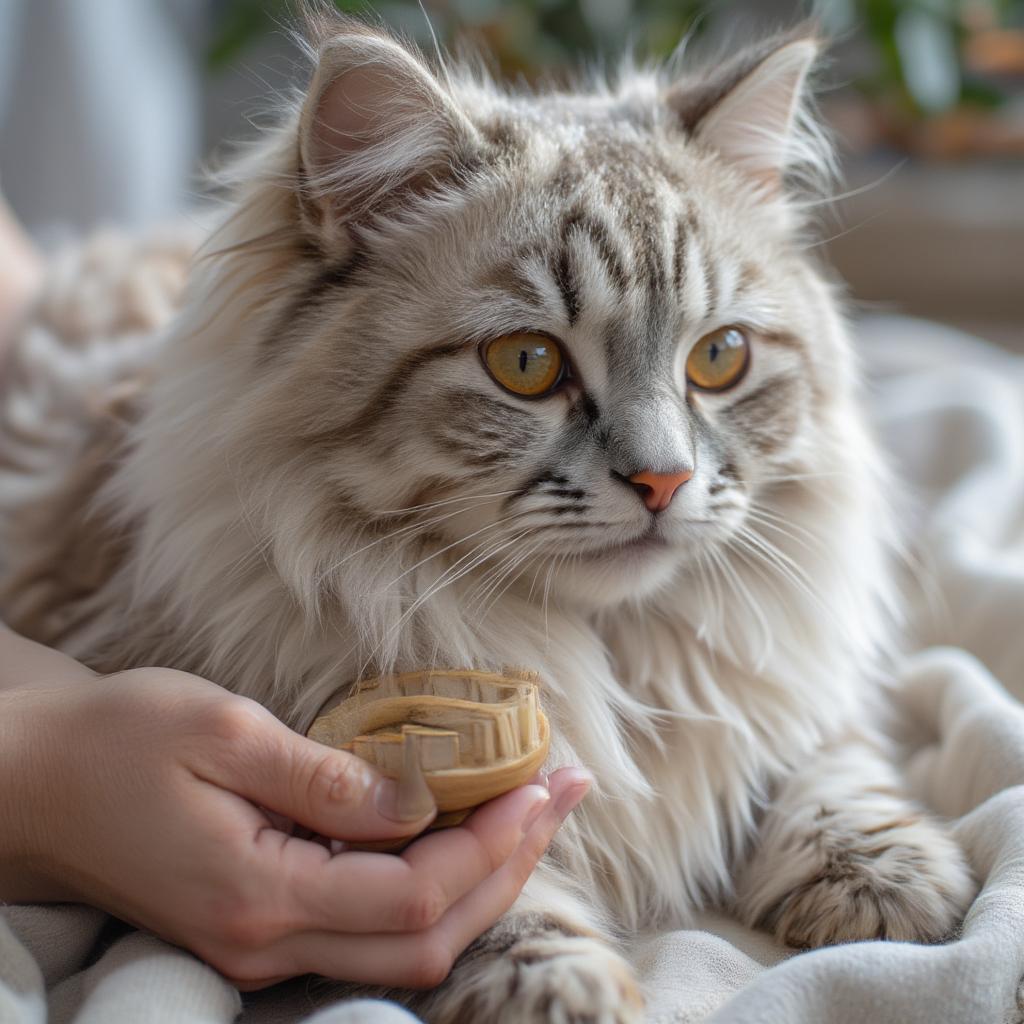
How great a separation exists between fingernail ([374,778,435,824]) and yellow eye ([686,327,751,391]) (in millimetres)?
577

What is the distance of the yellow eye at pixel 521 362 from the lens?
→ 3.62 feet

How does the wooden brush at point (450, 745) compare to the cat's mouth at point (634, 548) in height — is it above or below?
below

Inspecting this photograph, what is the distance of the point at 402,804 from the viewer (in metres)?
0.86

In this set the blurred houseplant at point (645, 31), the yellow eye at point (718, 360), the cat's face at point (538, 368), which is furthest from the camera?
the blurred houseplant at point (645, 31)

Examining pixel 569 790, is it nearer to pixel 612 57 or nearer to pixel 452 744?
pixel 452 744

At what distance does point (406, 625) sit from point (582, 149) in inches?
22.9

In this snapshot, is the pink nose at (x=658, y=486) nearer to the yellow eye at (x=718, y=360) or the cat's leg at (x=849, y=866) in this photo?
the yellow eye at (x=718, y=360)

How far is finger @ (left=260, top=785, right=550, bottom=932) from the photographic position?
842 millimetres

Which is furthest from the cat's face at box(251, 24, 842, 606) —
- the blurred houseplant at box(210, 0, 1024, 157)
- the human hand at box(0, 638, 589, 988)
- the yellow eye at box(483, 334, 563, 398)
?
the blurred houseplant at box(210, 0, 1024, 157)

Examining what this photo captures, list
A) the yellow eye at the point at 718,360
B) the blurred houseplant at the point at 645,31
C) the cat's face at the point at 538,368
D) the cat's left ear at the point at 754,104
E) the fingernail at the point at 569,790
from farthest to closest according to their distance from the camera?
the blurred houseplant at the point at 645,31
the cat's left ear at the point at 754,104
the yellow eye at the point at 718,360
the cat's face at the point at 538,368
the fingernail at the point at 569,790

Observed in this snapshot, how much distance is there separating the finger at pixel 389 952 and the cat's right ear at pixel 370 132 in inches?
27.9

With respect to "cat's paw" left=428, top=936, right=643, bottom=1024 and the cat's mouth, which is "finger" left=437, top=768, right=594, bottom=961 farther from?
the cat's mouth

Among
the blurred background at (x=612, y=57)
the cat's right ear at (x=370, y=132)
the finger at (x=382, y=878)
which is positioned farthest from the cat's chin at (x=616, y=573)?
the blurred background at (x=612, y=57)

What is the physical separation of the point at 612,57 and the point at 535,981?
9.71 ft
